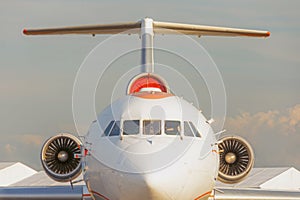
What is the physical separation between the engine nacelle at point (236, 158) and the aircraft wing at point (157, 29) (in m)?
3.68

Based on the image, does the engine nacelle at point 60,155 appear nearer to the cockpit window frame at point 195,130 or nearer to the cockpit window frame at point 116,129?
the cockpit window frame at point 116,129

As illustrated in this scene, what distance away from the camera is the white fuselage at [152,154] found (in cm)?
1772

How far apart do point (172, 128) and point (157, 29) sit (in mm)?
7868

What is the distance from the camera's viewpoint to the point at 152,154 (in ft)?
58.5

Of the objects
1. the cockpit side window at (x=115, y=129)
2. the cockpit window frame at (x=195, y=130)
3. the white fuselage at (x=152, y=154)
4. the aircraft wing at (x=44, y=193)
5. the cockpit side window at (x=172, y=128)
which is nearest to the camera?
the white fuselage at (x=152, y=154)

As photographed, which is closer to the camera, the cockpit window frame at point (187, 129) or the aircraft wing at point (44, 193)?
the cockpit window frame at point (187, 129)

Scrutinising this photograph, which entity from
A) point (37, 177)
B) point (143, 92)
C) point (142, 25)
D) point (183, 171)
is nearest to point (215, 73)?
point (143, 92)

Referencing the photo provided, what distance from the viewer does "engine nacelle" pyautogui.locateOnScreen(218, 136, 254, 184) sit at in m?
23.9

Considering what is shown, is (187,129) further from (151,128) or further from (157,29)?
(157,29)

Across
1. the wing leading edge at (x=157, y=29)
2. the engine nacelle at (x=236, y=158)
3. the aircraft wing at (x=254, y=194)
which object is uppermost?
the wing leading edge at (x=157, y=29)

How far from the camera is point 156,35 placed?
27172 mm

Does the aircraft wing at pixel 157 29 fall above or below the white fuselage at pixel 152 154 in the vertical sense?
above

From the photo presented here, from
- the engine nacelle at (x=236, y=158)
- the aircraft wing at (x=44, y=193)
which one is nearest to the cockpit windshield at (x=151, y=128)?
the engine nacelle at (x=236, y=158)

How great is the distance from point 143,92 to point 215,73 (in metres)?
1.85
